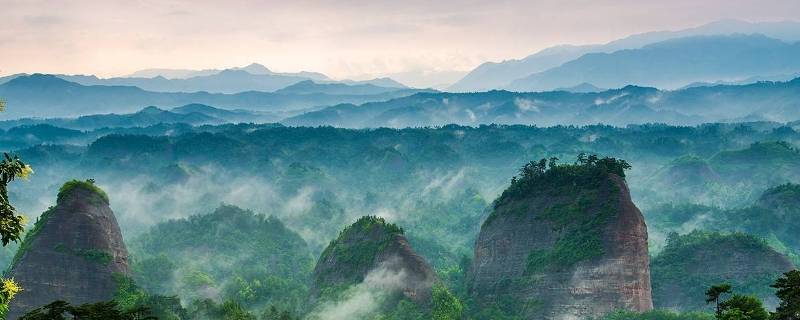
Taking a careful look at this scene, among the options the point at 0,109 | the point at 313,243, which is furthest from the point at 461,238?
the point at 0,109

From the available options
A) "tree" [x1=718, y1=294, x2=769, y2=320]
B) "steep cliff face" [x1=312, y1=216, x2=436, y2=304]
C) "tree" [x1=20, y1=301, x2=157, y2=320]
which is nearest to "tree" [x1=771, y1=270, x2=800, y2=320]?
"tree" [x1=718, y1=294, x2=769, y2=320]

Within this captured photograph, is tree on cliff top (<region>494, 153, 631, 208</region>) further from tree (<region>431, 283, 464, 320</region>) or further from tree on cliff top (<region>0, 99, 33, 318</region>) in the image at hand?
tree on cliff top (<region>0, 99, 33, 318</region>)

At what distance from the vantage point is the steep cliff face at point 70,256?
3199 inches

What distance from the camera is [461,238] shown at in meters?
192

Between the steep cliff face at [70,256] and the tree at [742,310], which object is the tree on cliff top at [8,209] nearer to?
the tree at [742,310]

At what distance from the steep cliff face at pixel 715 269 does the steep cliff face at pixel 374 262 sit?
37232mm

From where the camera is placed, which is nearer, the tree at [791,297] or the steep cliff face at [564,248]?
the tree at [791,297]

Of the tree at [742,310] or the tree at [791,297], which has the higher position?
the tree at [791,297]

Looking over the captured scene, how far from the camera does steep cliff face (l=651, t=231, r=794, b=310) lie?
4114 inches

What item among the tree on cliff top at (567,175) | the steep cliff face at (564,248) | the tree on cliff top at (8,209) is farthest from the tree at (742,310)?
the tree on cliff top at (567,175)

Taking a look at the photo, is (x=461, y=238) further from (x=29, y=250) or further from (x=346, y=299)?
(x=29, y=250)

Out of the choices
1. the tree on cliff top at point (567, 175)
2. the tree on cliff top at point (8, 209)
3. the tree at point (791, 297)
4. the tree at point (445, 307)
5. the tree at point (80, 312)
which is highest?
the tree on cliff top at point (567, 175)

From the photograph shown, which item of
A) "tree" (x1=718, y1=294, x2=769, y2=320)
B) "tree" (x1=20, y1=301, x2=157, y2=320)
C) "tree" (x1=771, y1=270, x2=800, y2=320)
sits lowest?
"tree" (x1=718, y1=294, x2=769, y2=320)

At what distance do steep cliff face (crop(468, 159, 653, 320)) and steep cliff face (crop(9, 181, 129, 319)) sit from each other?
1786 inches
